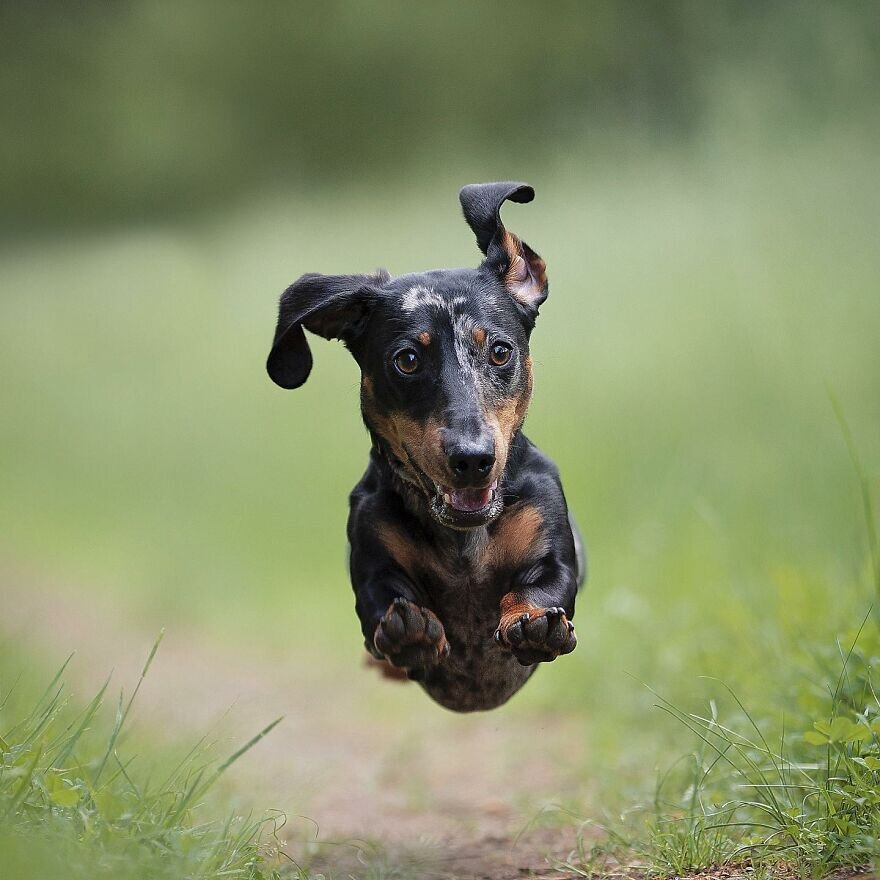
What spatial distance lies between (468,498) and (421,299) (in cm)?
60

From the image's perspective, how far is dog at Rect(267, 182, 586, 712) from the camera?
10.3 ft

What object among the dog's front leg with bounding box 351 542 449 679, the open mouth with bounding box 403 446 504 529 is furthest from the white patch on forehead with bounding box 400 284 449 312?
the dog's front leg with bounding box 351 542 449 679

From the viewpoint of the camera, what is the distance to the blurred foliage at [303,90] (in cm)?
1123

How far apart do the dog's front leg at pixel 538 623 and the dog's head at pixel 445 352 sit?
0.76 ft

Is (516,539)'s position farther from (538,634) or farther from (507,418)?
(538,634)

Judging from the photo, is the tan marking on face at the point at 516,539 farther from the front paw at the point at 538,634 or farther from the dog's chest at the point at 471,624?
the front paw at the point at 538,634

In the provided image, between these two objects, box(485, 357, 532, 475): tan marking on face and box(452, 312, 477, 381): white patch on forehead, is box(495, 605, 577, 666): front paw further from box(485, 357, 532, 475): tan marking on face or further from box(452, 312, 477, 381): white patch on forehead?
box(452, 312, 477, 381): white patch on forehead

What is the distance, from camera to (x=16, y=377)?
41.4 feet

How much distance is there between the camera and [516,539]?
11.4 feet

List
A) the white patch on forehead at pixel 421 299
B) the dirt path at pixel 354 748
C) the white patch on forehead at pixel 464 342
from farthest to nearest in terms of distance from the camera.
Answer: the dirt path at pixel 354 748, the white patch on forehead at pixel 421 299, the white patch on forehead at pixel 464 342

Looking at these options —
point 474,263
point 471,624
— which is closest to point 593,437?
point 474,263

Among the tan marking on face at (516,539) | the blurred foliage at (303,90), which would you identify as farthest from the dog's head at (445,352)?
the blurred foliage at (303,90)

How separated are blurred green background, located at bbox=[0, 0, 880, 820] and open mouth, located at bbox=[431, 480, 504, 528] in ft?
6.36

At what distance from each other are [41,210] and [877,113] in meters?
8.54
